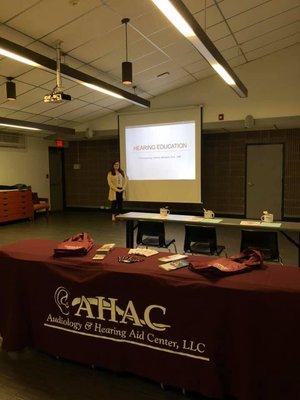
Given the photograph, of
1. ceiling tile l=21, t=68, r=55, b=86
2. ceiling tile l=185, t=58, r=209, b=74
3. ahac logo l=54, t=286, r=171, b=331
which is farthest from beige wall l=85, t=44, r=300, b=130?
ahac logo l=54, t=286, r=171, b=331

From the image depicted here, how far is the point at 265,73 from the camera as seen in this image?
24.9 ft

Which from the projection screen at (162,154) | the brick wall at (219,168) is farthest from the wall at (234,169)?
the projection screen at (162,154)

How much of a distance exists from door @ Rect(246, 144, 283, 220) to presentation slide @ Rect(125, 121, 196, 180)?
1.81 metres

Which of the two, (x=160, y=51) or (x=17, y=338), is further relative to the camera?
(x=160, y=51)

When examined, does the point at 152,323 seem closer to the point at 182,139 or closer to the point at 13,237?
the point at 13,237

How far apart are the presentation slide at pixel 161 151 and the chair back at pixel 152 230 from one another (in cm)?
409

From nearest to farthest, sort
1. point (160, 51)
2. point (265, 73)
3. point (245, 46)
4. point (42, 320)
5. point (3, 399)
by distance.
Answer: point (3, 399), point (42, 320), point (160, 51), point (245, 46), point (265, 73)

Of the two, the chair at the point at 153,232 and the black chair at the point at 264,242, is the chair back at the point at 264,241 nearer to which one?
the black chair at the point at 264,242

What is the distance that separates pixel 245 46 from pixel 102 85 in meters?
3.28

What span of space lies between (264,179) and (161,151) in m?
2.94

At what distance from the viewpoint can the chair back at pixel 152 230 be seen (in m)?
4.51

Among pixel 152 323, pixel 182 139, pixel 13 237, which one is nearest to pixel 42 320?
pixel 152 323

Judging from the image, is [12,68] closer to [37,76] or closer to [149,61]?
[37,76]

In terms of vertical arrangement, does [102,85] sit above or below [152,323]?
above
